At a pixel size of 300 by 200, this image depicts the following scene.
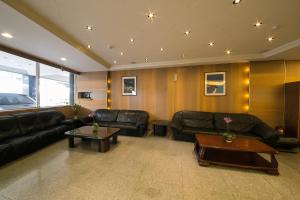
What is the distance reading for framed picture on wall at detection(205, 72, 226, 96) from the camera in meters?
4.70

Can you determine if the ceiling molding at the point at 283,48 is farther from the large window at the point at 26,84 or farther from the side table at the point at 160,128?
the large window at the point at 26,84

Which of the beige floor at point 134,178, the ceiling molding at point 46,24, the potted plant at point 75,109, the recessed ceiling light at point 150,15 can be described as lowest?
the beige floor at point 134,178

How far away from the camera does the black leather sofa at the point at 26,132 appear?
2.67 m

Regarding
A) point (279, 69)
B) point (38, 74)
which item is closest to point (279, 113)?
point (279, 69)

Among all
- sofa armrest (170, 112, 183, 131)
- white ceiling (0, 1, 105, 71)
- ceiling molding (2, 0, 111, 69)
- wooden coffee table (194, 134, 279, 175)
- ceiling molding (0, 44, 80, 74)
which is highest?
ceiling molding (2, 0, 111, 69)

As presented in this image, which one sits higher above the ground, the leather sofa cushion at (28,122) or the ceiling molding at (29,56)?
the ceiling molding at (29,56)

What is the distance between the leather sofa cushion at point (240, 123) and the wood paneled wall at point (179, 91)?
41 cm

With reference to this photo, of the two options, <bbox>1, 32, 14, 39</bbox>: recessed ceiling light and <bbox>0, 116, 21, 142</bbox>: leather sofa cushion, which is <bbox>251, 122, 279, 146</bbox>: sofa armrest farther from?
<bbox>1, 32, 14, 39</bbox>: recessed ceiling light

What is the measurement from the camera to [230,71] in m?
4.63

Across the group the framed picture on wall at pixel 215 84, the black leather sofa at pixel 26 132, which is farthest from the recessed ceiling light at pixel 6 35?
the framed picture on wall at pixel 215 84

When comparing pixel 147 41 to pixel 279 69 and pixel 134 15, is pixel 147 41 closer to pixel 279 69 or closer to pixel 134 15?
pixel 134 15

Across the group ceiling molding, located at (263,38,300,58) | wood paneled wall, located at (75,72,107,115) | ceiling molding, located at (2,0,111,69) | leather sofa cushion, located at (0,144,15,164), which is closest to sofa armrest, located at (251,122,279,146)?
ceiling molding, located at (263,38,300,58)

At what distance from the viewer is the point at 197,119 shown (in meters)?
4.62

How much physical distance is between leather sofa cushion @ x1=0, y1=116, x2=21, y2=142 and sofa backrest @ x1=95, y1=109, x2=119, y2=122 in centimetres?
247
